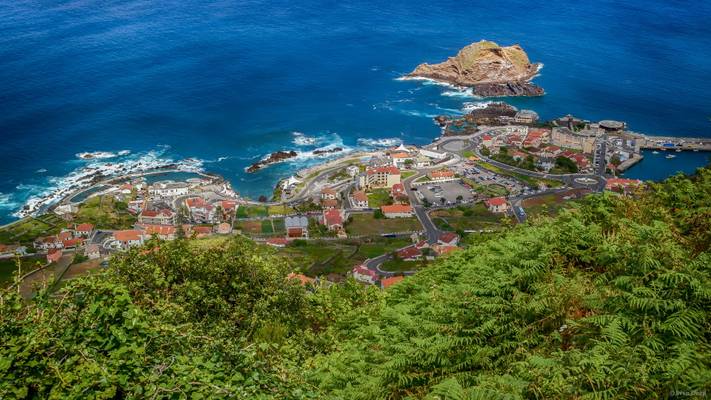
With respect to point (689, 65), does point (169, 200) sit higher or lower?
lower

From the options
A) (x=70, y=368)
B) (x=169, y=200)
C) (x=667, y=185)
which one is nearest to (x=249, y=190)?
(x=169, y=200)

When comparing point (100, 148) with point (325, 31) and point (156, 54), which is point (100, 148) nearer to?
point (156, 54)

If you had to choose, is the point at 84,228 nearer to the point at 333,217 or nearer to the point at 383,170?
the point at 333,217

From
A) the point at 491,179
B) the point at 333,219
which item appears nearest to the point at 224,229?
the point at 333,219

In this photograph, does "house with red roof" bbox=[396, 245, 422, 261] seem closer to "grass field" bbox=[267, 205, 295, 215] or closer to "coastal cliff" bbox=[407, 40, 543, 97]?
"grass field" bbox=[267, 205, 295, 215]

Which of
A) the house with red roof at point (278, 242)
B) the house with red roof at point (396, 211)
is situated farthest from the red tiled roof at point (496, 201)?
the house with red roof at point (278, 242)

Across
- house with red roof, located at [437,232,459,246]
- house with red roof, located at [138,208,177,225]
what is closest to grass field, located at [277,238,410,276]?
house with red roof, located at [437,232,459,246]

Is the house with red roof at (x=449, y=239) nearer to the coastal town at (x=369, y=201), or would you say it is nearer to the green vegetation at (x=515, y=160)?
the coastal town at (x=369, y=201)
